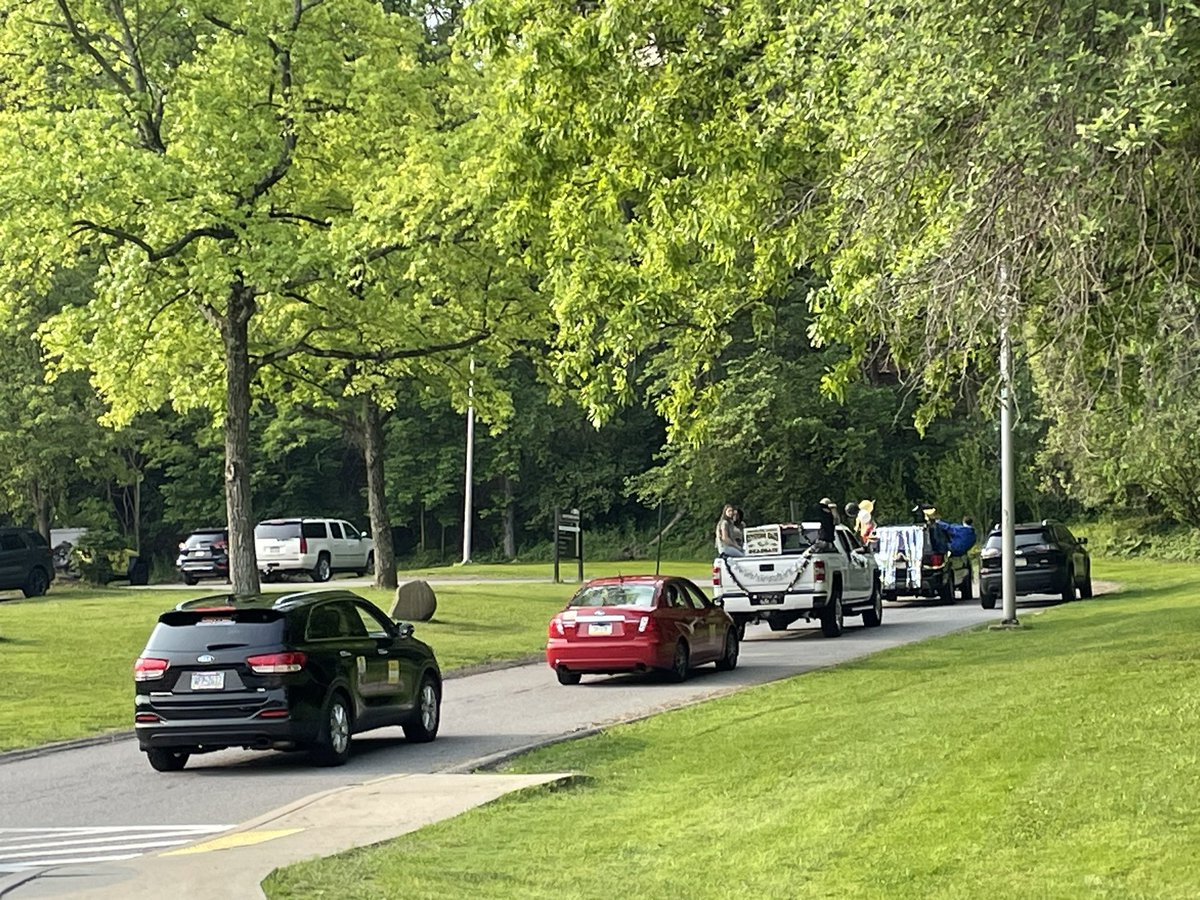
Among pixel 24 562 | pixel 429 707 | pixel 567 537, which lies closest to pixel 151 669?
pixel 429 707

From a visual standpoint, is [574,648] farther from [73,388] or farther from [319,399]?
[73,388]

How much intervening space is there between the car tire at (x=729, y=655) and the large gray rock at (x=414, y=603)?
31.5 ft

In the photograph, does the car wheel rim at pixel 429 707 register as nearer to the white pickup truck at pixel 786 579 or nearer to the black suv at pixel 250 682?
the black suv at pixel 250 682

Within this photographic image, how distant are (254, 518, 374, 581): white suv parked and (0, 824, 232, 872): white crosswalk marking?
39.1 metres

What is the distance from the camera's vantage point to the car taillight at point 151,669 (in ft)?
53.5

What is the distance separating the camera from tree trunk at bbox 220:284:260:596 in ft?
104

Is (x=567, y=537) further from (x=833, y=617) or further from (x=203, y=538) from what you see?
(x=833, y=617)

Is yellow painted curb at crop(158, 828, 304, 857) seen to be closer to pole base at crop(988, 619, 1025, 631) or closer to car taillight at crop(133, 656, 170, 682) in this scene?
car taillight at crop(133, 656, 170, 682)

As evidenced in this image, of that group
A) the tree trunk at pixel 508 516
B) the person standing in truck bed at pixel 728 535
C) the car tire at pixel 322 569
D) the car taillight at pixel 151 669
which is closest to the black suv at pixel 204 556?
the car tire at pixel 322 569

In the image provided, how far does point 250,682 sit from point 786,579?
1584 centimetres

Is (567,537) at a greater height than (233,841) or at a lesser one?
greater

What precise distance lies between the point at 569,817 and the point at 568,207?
8.82 metres

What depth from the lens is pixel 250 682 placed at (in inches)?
633

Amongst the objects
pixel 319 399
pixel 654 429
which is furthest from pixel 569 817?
pixel 654 429
